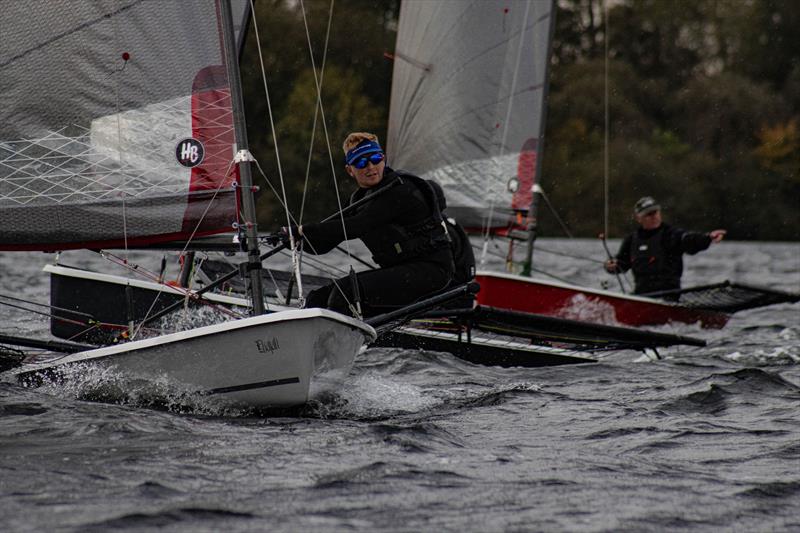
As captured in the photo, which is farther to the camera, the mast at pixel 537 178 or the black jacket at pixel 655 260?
the mast at pixel 537 178

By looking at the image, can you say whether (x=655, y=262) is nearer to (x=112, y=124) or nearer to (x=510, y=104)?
(x=510, y=104)

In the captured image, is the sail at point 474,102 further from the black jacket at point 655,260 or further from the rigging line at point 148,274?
the rigging line at point 148,274

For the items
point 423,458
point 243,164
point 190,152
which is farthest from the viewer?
point 190,152

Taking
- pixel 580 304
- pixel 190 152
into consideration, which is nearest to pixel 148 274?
pixel 190 152

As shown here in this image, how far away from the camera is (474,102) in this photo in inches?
475

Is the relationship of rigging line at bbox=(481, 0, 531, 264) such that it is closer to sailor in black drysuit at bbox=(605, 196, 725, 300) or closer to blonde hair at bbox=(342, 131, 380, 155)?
sailor in black drysuit at bbox=(605, 196, 725, 300)

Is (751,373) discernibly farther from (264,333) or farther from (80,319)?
(80,319)

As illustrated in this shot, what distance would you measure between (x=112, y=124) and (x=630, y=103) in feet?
123

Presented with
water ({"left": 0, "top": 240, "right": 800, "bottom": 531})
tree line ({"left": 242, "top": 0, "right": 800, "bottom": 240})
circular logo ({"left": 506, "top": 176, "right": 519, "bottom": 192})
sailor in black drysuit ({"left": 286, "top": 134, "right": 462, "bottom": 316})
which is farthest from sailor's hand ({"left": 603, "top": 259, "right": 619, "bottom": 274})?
tree line ({"left": 242, "top": 0, "right": 800, "bottom": 240})

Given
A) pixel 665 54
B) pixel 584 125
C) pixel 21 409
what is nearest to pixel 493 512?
pixel 21 409

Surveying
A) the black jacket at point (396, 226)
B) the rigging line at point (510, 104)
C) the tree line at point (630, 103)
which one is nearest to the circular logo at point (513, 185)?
the rigging line at point (510, 104)

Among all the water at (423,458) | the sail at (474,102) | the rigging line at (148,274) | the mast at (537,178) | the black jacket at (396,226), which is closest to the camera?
the water at (423,458)

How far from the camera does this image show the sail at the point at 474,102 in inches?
472

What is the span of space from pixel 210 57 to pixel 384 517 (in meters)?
3.15
